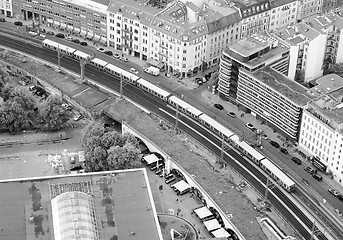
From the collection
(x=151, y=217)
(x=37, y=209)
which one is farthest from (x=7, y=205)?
(x=151, y=217)

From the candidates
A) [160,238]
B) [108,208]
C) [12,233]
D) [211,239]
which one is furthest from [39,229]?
[211,239]

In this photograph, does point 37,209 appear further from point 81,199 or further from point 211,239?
point 211,239

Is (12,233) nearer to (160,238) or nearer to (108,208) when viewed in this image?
(108,208)

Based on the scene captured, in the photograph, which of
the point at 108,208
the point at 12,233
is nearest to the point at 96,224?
the point at 108,208

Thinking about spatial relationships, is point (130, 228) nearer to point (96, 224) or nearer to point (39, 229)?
point (96, 224)

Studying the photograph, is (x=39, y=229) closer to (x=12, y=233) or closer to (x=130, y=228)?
(x=12, y=233)

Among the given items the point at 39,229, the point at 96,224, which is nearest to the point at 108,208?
the point at 96,224
